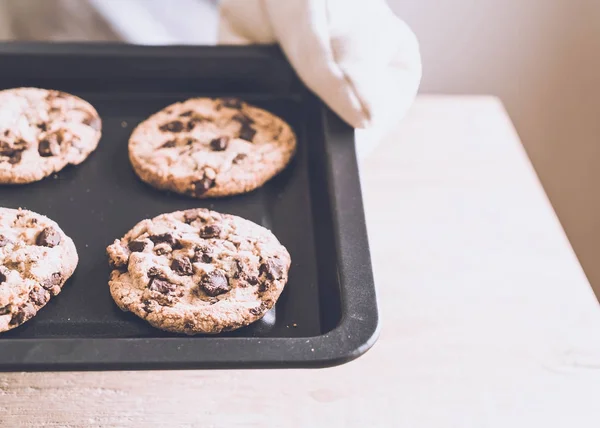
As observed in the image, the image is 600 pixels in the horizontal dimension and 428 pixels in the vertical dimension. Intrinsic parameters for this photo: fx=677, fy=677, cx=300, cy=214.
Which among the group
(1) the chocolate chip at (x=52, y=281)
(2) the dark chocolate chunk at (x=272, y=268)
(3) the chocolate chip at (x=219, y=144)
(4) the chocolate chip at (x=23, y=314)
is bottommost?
(4) the chocolate chip at (x=23, y=314)

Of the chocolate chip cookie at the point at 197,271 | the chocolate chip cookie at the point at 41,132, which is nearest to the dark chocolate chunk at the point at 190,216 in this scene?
the chocolate chip cookie at the point at 197,271

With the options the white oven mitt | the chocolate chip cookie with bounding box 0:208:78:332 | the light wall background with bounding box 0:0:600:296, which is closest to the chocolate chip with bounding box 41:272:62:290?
the chocolate chip cookie with bounding box 0:208:78:332

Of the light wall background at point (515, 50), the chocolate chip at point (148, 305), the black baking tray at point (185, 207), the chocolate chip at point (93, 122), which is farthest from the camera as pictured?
the light wall background at point (515, 50)

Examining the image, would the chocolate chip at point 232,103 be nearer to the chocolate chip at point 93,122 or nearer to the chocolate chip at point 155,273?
the chocolate chip at point 93,122

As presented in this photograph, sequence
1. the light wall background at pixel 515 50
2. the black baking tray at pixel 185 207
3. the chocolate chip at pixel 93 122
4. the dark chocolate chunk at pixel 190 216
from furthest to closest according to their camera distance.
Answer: the light wall background at pixel 515 50 < the chocolate chip at pixel 93 122 < the dark chocolate chunk at pixel 190 216 < the black baking tray at pixel 185 207

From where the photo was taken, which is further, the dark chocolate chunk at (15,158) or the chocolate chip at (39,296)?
the dark chocolate chunk at (15,158)

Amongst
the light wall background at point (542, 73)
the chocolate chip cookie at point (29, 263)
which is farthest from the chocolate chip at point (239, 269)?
the light wall background at point (542, 73)

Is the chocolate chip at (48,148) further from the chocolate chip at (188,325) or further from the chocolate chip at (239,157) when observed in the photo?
the chocolate chip at (188,325)

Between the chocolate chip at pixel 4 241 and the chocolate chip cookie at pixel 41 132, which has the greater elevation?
the chocolate chip cookie at pixel 41 132
